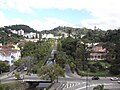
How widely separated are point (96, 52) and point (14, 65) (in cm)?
2577

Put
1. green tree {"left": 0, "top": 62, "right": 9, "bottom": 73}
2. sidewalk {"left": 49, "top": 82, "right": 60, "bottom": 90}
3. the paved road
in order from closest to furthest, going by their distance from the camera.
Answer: sidewalk {"left": 49, "top": 82, "right": 60, "bottom": 90} → the paved road → green tree {"left": 0, "top": 62, "right": 9, "bottom": 73}

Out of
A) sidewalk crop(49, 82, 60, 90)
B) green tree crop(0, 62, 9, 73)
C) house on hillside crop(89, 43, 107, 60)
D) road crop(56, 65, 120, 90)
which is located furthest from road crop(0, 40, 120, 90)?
house on hillside crop(89, 43, 107, 60)

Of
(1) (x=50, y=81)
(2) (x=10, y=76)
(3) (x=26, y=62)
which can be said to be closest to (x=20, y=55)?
(3) (x=26, y=62)

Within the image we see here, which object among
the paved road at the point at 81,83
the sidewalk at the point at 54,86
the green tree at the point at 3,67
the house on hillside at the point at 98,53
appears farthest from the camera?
the house on hillside at the point at 98,53

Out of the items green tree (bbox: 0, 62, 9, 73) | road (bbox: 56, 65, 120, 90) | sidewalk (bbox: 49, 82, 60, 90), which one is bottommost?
road (bbox: 56, 65, 120, 90)

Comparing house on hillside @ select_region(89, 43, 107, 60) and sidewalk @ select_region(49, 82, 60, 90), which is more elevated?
house on hillside @ select_region(89, 43, 107, 60)

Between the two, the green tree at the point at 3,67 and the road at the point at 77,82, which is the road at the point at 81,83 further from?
the green tree at the point at 3,67

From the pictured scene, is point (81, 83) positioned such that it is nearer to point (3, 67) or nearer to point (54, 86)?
point (54, 86)

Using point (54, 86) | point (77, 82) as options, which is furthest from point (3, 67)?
point (54, 86)

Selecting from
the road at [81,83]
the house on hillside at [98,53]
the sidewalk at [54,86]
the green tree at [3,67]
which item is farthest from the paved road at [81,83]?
the house on hillside at [98,53]

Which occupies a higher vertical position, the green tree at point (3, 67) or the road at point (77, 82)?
the green tree at point (3, 67)

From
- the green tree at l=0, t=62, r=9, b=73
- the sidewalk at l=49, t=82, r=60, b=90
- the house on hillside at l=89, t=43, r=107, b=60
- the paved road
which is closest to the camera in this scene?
the sidewalk at l=49, t=82, r=60, b=90

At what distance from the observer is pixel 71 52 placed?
235 feet

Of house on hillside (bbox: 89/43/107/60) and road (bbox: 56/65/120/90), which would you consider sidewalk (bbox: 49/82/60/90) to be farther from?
house on hillside (bbox: 89/43/107/60)
